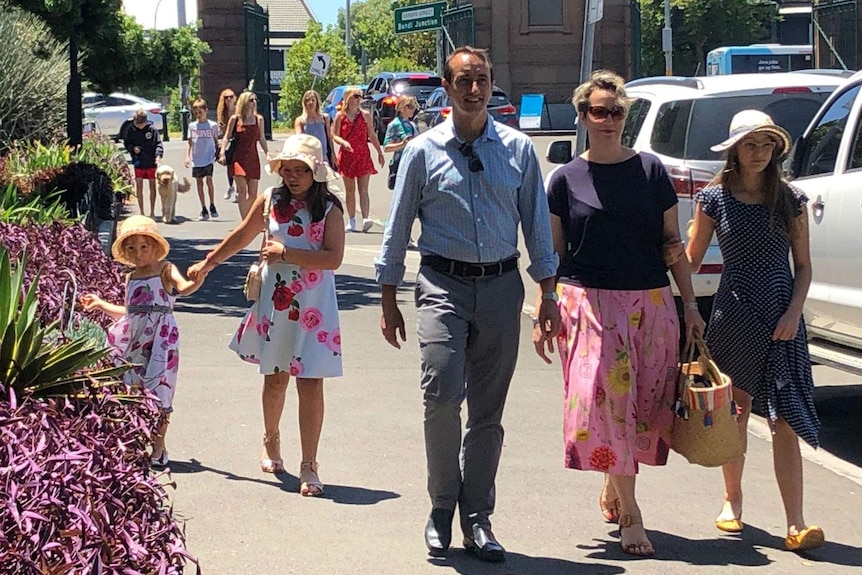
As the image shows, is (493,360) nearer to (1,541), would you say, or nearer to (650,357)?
(650,357)

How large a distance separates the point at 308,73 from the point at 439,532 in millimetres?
44155

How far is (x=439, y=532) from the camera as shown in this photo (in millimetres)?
5770

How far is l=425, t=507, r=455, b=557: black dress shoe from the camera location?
226 inches

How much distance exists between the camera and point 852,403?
369 inches

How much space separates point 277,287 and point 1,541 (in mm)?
3238

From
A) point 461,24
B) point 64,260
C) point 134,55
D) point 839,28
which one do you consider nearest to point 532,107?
point 461,24

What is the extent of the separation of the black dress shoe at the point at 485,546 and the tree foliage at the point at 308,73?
4288 cm

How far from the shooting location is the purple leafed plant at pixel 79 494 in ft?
11.7

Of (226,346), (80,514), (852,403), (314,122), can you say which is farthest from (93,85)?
(80,514)

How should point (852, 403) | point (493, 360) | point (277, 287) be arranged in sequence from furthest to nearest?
point (852, 403), point (277, 287), point (493, 360)

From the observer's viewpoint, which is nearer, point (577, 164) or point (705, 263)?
point (577, 164)

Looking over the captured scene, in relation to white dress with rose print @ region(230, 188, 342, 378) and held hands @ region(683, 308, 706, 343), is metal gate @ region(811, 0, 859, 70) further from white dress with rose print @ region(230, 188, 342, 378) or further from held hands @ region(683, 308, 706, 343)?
held hands @ region(683, 308, 706, 343)

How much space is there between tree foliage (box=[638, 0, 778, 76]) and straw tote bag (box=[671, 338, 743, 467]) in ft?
236

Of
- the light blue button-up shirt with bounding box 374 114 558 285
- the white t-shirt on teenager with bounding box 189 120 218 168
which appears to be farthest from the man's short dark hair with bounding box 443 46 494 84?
the white t-shirt on teenager with bounding box 189 120 218 168
